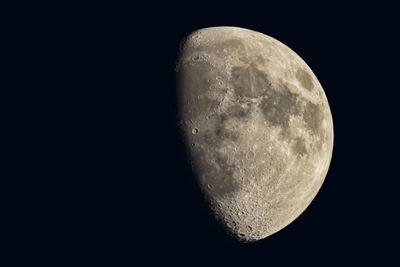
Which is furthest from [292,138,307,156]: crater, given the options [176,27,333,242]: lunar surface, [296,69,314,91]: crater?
[296,69,314,91]: crater

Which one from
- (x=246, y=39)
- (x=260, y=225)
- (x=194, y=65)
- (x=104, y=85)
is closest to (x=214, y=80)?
(x=194, y=65)

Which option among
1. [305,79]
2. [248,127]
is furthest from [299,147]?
[305,79]

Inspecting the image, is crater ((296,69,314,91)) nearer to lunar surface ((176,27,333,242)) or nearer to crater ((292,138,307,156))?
lunar surface ((176,27,333,242))

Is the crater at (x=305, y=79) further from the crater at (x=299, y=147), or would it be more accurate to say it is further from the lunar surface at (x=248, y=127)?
the crater at (x=299, y=147)

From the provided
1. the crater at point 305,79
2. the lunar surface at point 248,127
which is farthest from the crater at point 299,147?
the crater at point 305,79

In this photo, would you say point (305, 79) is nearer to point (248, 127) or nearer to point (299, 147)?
point (299, 147)

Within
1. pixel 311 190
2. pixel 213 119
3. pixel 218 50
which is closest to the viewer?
pixel 213 119

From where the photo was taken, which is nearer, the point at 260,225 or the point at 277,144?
the point at 277,144

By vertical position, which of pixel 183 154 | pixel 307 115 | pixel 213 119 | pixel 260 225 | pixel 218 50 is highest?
pixel 218 50

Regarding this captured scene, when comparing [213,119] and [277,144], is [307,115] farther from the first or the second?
[213,119]
